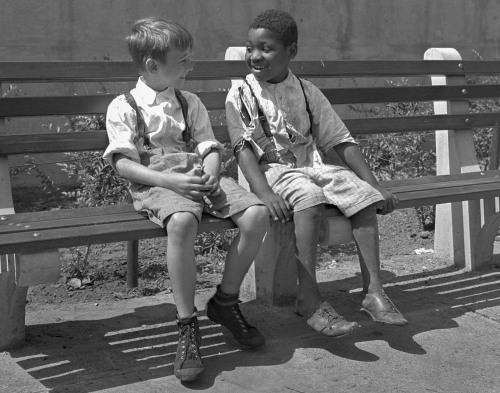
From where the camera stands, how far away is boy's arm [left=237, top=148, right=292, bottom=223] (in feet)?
12.2

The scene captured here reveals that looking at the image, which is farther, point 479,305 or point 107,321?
point 479,305

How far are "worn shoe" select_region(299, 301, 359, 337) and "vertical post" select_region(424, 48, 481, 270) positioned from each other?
67.4 inches

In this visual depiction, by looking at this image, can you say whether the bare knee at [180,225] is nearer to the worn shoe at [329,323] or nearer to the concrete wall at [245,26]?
the worn shoe at [329,323]

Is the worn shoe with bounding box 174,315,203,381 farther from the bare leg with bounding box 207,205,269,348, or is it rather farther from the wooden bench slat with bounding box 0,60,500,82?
the wooden bench slat with bounding box 0,60,500,82

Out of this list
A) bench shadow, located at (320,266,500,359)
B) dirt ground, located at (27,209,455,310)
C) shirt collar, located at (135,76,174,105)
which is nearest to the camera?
shirt collar, located at (135,76,174,105)

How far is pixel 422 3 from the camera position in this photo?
887cm

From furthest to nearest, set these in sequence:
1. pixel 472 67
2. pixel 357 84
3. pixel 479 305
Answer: pixel 357 84 → pixel 472 67 → pixel 479 305

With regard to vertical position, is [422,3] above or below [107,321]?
above

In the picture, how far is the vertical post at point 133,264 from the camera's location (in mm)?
4344

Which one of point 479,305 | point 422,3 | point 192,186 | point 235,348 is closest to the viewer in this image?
point 192,186

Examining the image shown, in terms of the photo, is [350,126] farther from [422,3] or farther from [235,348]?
[422,3]

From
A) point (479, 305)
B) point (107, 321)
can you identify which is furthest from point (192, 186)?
point (479, 305)

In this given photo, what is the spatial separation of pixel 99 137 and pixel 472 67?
234 centimetres

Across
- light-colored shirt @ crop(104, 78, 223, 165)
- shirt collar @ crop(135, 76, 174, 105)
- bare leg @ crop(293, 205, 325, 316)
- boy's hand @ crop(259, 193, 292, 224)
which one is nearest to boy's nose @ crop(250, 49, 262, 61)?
light-colored shirt @ crop(104, 78, 223, 165)
